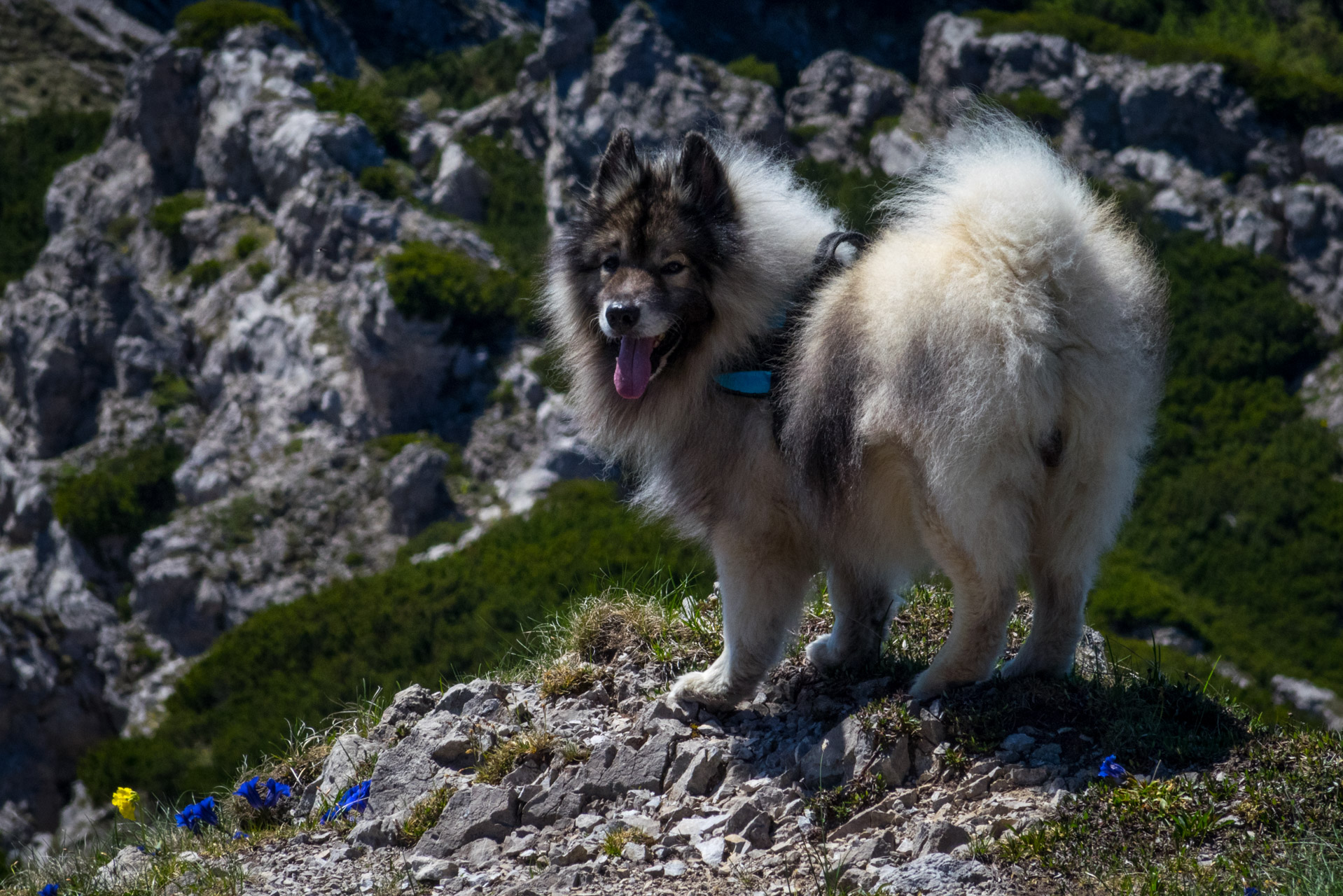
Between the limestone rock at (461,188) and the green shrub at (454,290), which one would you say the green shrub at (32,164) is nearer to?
the limestone rock at (461,188)

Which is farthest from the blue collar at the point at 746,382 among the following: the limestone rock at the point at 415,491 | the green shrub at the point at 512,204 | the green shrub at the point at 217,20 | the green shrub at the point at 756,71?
the green shrub at the point at 756,71

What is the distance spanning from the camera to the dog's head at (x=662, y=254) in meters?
4.66

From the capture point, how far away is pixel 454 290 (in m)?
42.2

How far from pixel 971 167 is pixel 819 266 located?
2.88 ft

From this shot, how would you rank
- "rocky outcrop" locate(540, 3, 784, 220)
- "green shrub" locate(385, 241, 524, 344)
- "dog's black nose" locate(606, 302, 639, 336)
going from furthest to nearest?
"rocky outcrop" locate(540, 3, 784, 220) → "green shrub" locate(385, 241, 524, 344) → "dog's black nose" locate(606, 302, 639, 336)

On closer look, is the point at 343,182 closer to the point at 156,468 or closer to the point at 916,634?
the point at 156,468

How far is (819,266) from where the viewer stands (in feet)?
15.7

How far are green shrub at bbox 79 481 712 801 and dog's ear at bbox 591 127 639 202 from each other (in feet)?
72.2

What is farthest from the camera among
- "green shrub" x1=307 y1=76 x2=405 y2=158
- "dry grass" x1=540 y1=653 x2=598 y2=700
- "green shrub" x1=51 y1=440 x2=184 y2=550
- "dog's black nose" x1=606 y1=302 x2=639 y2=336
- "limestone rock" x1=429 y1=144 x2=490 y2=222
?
"limestone rock" x1=429 y1=144 x2=490 y2=222

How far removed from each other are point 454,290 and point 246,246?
11413 mm

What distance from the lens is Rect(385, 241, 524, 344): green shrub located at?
136 ft

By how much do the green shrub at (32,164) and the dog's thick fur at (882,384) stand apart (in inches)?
2176

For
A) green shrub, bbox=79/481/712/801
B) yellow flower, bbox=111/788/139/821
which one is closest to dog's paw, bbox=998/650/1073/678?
yellow flower, bbox=111/788/139/821

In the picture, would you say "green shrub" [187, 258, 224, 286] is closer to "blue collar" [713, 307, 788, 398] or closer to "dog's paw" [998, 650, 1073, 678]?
"blue collar" [713, 307, 788, 398]
